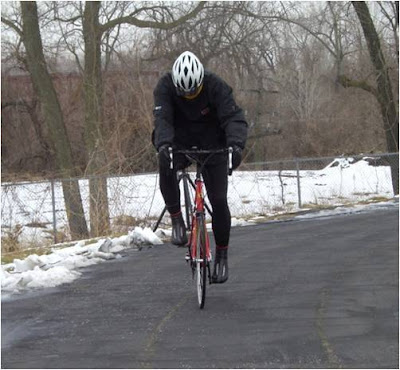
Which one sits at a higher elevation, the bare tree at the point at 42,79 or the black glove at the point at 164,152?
the bare tree at the point at 42,79

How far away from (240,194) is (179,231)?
40.2ft

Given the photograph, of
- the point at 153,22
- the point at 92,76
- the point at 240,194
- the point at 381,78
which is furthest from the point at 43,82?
the point at 381,78

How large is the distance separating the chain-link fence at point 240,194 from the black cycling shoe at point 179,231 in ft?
23.7

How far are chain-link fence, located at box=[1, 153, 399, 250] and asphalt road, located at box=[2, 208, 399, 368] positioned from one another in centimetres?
523

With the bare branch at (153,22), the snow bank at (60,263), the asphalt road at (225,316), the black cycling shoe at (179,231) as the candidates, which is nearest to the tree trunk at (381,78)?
the bare branch at (153,22)

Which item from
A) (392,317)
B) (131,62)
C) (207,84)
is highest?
(131,62)

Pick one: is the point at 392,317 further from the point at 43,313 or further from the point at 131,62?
the point at 131,62

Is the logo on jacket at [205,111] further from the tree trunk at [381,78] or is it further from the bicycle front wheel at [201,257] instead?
the tree trunk at [381,78]

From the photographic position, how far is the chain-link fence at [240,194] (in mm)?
14903

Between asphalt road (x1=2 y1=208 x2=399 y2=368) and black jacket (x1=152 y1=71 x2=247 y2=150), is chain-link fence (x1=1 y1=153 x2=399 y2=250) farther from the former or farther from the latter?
black jacket (x1=152 y1=71 x2=247 y2=150)

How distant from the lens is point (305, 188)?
68.5 ft

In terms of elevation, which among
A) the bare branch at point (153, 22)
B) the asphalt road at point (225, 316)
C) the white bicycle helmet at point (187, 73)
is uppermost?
the bare branch at point (153, 22)

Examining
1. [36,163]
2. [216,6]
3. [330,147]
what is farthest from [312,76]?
[216,6]

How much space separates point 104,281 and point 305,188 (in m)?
13.2
